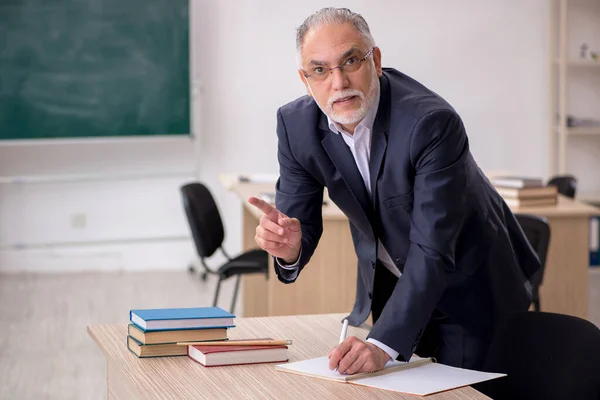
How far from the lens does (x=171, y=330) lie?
2.04 m

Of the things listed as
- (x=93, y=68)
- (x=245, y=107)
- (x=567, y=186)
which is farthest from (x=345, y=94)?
(x=245, y=107)

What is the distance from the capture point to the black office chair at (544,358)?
186 centimetres

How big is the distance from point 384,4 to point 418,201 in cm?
510

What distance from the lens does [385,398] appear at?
1751mm

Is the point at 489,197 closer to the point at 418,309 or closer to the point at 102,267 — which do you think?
the point at 418,309

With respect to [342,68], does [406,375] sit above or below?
below

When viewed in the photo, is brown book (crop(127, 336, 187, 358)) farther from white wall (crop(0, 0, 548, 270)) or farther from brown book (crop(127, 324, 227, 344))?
white wall (crop(0, 0, 548, 270))

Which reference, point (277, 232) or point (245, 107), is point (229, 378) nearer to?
point (277, 232)

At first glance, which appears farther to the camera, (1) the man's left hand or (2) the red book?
(2) the red book

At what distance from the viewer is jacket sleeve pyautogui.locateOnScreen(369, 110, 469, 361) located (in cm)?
194

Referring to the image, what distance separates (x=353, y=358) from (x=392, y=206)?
418mm

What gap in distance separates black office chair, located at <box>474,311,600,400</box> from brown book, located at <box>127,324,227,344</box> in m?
0.62

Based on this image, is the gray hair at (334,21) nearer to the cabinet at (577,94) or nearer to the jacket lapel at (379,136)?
the jacket lapel at (379,136)

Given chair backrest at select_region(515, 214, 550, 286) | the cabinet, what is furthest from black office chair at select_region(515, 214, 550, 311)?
the cabinet
